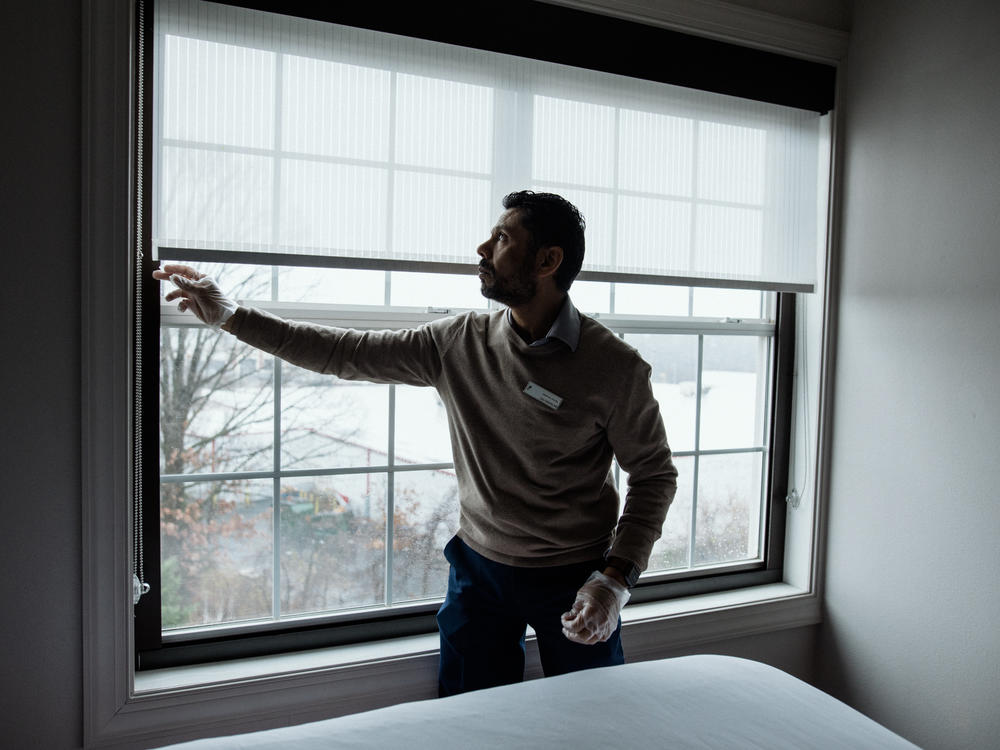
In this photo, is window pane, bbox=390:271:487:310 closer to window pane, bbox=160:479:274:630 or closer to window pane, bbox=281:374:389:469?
window pane, bbox=281:374:389:469

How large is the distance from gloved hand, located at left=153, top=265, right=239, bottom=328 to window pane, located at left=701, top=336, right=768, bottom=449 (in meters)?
1.52

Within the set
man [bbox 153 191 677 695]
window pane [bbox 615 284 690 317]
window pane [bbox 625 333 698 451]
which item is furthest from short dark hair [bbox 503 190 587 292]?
window pane [bbox 625 333 698 451]

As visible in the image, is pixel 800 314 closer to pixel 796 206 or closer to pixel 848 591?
pixel 796 206

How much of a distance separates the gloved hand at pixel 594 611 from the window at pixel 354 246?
23.7 inches

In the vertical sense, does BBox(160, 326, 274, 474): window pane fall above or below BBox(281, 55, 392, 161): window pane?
Result: below

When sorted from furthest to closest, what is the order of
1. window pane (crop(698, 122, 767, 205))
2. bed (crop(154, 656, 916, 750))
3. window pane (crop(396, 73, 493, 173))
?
window pane (crop(698, 122, 767, 205)), window pane (crop(396, 73, 493, 173)), bed (crop(154, 656, 916, 750))

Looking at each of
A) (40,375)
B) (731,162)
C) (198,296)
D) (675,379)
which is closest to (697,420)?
(675,379)

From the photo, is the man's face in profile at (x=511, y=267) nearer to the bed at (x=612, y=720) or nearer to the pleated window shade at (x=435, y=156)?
the pleated window shade at (x=435, y=156)

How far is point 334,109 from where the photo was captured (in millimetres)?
1679

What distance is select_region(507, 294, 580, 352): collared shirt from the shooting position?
161 cm

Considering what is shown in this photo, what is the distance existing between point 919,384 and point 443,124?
5.15ft

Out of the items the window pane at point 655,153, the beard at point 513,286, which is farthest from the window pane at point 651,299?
the beard at point 513,286

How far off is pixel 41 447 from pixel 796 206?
2239 millimetres

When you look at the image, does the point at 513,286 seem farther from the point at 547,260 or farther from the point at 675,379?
the point at 675,379
